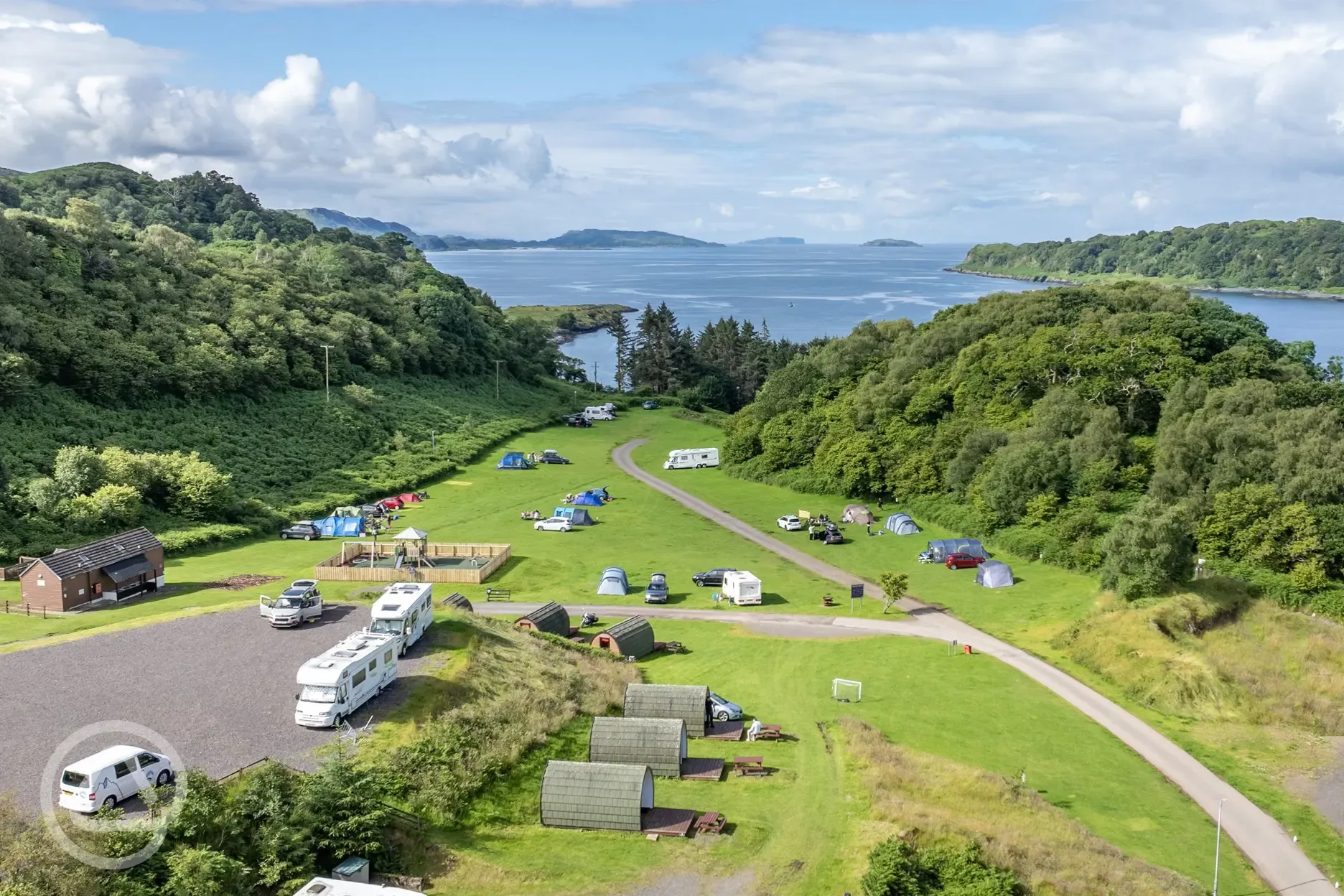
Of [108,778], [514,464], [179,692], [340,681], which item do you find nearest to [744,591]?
[340,681]

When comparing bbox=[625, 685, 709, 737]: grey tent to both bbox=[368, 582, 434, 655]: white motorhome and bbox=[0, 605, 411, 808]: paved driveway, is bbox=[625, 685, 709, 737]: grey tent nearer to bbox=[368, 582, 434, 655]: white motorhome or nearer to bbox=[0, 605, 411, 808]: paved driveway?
bbox=[0, 605, 411, 808]: paved driveway

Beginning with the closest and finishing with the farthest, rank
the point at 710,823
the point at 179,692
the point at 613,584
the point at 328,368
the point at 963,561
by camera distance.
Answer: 1. the point at 710,823
2. the point at 179,692
3. the point at 613,584
4. the point at 963,561
5. the point at 328,368

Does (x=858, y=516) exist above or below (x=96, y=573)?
below

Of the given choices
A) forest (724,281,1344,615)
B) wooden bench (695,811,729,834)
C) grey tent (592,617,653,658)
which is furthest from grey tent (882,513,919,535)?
wooden bench (695,811,729,834)

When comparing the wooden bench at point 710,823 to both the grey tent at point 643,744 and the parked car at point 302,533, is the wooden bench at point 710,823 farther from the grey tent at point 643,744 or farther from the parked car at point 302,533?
the parked car at point 302,533

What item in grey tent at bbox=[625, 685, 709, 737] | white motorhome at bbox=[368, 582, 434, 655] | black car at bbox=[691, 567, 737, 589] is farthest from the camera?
black car at bbox=[691, 567, 737, 589]

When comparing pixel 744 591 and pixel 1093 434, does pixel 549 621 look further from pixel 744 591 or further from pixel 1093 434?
pixel 1093 434

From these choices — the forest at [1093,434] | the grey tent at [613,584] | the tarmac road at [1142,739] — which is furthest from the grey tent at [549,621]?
the forest at [1093,434]

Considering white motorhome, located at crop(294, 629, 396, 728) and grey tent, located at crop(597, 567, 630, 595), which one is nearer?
white motorhome, located at crop(294, 629, 396, 728)
